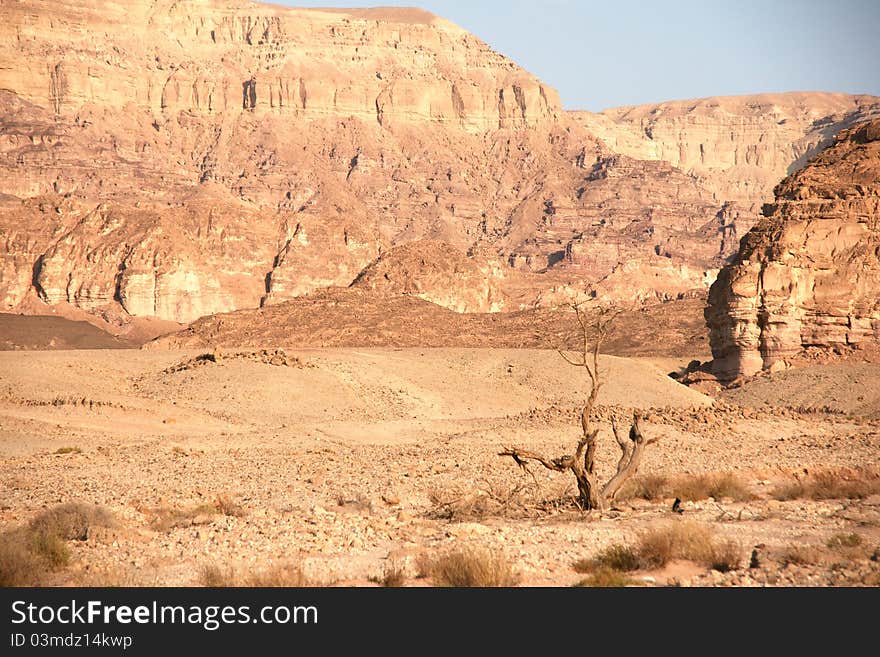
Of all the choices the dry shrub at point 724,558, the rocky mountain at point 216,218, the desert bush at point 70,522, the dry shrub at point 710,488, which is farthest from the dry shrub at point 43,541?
the rocky mountain at point 216,218

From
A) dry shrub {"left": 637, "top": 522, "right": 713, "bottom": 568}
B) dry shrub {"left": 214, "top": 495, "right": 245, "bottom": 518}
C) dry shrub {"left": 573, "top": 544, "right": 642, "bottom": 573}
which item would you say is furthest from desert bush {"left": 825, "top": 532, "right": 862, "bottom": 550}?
dry shrub {"left": 214, "top": 495, "right": 245, "bottom": 518}

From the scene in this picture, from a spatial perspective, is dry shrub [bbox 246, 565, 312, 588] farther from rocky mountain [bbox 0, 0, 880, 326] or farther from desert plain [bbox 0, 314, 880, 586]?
rocky mountain [bbox 0, 0, 880, 326]

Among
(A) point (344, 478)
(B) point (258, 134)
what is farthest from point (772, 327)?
(B) point (258, 134)

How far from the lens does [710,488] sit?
2139cm

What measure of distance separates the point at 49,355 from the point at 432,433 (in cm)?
2311

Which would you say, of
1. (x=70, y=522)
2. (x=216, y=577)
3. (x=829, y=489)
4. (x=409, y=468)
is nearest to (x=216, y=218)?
(x=409, y=468)

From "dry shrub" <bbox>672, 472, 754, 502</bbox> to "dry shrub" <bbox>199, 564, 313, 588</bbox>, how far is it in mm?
10160

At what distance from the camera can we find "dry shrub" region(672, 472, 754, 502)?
2066 cm

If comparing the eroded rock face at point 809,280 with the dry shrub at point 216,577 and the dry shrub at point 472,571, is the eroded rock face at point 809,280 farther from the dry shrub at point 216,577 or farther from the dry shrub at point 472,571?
the dry shrub at point 216,577

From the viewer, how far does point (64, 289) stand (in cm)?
12100

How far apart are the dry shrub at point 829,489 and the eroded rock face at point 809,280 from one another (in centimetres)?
2535

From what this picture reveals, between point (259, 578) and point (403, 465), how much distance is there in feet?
47.8

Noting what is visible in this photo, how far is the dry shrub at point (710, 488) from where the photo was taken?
20656 millimetres
